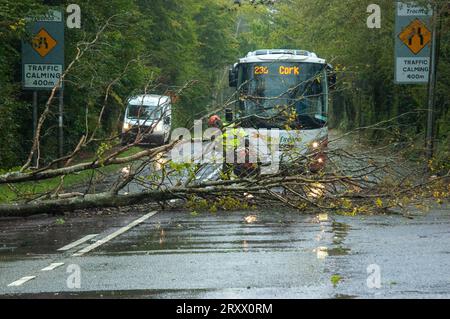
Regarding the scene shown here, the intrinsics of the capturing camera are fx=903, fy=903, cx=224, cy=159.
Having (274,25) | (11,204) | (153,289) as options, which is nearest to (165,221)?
(11,204)

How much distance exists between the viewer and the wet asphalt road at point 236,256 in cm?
907

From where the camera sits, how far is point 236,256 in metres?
11.4

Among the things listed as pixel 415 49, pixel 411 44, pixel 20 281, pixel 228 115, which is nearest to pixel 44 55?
pixel 228 115

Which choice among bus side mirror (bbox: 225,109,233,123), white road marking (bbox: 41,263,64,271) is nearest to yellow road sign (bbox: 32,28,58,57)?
bus side mirror (bbox: 225,109,233,123)

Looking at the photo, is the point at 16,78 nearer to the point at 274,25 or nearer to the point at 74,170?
the point at 74,170

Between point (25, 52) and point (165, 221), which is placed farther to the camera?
point (25, 52)

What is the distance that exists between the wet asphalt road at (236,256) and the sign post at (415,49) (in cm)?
1125

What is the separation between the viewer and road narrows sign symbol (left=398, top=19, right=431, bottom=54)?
27.2 metres

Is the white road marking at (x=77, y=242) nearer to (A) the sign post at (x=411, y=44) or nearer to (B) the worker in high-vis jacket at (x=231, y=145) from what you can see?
(B) the worker in high-vis jacket at (x=231, y=145)

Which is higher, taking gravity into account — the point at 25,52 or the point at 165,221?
the point at 25,52

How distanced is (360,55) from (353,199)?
1261 inches

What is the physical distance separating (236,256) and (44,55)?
584 inches

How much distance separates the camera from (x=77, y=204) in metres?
16.6

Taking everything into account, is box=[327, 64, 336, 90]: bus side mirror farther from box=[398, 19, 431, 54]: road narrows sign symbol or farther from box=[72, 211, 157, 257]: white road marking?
box=[72, 211, 157, 257]: white road marking
